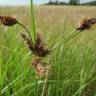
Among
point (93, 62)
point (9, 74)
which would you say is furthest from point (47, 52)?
point (93, 62)

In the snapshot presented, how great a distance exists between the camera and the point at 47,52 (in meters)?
0.65

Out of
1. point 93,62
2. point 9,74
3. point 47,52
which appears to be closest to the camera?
point 47,52

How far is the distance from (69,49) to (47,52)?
5.63 ft

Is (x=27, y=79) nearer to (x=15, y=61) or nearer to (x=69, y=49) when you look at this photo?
(x=15, y=61)

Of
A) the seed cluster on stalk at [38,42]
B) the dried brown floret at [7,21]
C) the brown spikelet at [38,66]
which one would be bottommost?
the brown spikelet at [38,66]

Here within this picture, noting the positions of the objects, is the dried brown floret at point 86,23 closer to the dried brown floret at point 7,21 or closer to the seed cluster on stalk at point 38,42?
the seed cluster on stalk at point 38,42

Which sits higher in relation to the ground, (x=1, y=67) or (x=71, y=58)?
(x=1, y=67)

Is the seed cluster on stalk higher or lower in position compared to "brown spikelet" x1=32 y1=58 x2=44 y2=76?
higher

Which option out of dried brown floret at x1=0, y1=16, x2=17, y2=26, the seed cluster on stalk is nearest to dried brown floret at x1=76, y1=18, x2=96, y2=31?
the seed cluster on stalk

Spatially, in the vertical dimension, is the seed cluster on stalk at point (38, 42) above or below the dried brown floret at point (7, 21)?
below

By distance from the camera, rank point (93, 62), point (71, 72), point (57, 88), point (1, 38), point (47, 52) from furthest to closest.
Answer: point (1, 38), point (93, 62), point (71, 72), point (57, 88), point (47, 52)

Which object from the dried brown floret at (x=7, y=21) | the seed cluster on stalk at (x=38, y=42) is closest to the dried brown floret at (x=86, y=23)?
the seed cluster on stalk at (x=38, y=42)

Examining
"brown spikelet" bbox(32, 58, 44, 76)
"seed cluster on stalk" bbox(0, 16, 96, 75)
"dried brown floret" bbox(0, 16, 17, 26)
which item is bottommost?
"brown spikelet" bbox(32, 58, 44, 76)

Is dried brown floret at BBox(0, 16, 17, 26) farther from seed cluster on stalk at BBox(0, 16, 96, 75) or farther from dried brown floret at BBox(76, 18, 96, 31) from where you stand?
dried brown floret at BBox(76, 18, 96, 31)
